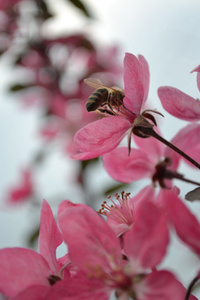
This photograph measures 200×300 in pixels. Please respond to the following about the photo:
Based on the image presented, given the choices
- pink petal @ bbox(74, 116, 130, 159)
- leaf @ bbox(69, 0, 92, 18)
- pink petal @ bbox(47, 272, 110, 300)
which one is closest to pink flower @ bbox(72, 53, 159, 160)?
pink petal @ bbox(74, 116, 130, 159)

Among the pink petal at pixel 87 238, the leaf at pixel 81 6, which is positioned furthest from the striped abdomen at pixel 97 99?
the leaf at pixel 81 6

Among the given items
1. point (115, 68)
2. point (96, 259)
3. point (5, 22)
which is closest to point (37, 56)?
point (5, 22)

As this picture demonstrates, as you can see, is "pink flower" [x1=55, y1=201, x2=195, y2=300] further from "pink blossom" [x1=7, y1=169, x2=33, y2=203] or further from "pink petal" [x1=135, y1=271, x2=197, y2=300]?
"pink blossom" [x1=7, y1=169, x2=33, y2=203]

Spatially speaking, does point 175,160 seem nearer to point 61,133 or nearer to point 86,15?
point 86,15

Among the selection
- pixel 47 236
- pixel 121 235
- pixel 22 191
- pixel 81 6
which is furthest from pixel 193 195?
pixel 22 191

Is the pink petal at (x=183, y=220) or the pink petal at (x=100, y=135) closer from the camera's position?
the pink petal at (x=183, y=220)

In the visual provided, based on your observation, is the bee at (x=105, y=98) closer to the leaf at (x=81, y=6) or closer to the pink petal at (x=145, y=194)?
the pink petal at (x=145, y=194)

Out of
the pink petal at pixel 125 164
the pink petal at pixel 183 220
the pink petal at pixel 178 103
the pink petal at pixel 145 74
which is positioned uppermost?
the pink petal at pixel 145 74
